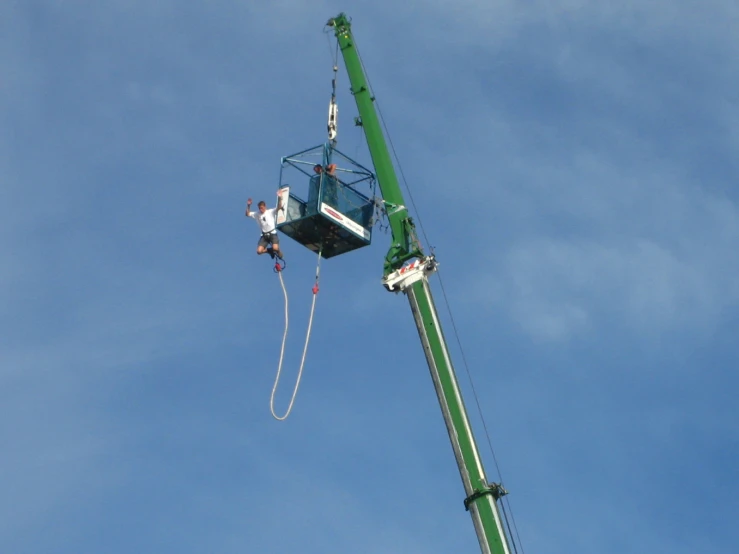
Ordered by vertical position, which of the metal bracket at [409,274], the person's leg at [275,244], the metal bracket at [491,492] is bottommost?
the metal bracket at [491,492]

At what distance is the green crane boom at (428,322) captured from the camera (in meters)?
34.9

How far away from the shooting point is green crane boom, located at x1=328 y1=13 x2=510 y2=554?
34.9 metres

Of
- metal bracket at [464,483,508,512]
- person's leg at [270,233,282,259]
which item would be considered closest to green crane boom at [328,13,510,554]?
metal bracket at [464,483,508,512]

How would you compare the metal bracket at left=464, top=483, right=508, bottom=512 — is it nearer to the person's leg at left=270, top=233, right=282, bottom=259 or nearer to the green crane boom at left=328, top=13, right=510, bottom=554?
the green crane boom at left=328, top=13, right=510, bottom=554

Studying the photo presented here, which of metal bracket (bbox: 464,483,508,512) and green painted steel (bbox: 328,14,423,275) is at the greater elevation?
green painted steel (bbox: 328,14,423,275)

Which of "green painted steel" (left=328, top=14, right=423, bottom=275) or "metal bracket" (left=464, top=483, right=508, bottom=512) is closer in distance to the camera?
"metal bracket" (left=464, top=483, right=508, bottom=512)

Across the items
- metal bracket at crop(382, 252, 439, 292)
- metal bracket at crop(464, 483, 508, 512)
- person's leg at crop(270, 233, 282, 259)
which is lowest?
metal bracket at crop(464, 483, 508, 512)

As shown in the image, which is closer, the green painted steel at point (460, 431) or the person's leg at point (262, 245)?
the green painted steel at point (460, 431)

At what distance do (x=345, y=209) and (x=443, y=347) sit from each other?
492cm

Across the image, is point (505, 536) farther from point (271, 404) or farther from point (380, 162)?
point (380, 162)

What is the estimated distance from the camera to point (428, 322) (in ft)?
122

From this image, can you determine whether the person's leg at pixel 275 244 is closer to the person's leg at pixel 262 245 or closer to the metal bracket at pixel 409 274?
the person's leg at pixel 262 245

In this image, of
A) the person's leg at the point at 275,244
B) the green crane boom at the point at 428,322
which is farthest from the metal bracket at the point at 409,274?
the person's leg at the point at 275,244

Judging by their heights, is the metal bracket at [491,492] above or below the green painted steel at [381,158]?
below
